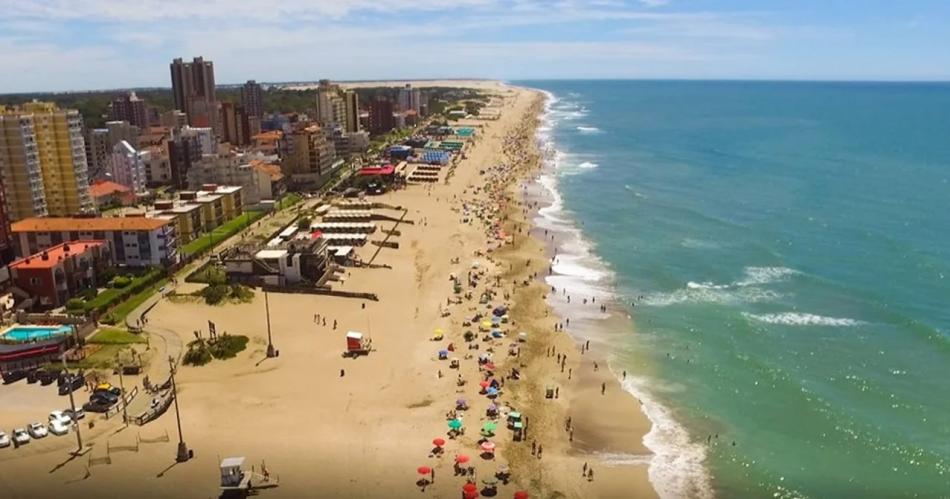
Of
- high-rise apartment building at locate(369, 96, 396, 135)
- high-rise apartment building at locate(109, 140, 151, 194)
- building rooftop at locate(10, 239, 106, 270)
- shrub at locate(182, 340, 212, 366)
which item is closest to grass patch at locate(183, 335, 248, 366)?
shrub at locate(182, 340, 212, 366)

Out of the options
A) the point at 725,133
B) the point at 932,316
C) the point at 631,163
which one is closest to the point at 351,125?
the point at 631,163

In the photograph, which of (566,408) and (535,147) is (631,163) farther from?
(566,408)

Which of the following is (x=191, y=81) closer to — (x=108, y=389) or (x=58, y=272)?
(x=58, y=272)

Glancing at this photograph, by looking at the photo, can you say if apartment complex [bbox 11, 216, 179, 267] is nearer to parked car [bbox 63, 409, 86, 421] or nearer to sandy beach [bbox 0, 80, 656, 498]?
sandy beach [bbox 0, 80, 656, 498]

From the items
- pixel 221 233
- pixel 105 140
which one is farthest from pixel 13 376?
pixel 105 140

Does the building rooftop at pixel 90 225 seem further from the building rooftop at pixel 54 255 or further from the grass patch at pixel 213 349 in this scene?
the grass patch at pixel 213 349

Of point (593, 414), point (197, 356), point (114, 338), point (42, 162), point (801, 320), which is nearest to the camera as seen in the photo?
point (593, 414)
